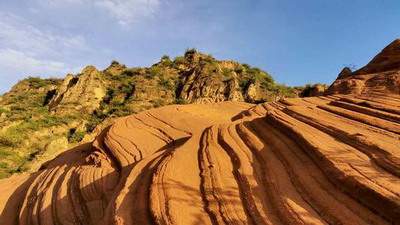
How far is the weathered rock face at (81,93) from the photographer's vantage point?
47541 millimetres

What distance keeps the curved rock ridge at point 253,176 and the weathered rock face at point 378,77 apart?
0.60 m

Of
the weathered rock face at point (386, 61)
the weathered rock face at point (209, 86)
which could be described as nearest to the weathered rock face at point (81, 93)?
the weathered rock face at point (209, 86)

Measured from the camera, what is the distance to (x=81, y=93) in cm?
4944

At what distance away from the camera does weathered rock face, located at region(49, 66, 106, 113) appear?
47.5 metres

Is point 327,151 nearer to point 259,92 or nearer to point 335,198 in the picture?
point 335,198

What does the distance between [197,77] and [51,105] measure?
17.1m

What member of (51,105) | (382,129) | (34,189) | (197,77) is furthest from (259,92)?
(382,129)

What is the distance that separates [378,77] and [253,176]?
668 cm

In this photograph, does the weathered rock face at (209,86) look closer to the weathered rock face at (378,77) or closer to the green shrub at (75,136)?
the green shrub at (75,136)

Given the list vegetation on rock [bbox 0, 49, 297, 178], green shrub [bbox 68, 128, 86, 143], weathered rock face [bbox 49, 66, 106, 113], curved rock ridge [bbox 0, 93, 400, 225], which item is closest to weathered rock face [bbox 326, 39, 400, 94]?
curved rock ridge [bbox 0, 93, 400, 225]

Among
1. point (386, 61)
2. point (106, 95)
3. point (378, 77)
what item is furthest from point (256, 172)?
point (106, 95)

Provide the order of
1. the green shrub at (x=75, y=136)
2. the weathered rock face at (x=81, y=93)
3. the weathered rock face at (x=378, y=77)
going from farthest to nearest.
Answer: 1. the weathered rock face at (x=81, y=93)
2. the green shrub at (x=75, y=136)
3. the weathered rock face at (x=378, y=77)

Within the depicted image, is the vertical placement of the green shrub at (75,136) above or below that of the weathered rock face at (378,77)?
below

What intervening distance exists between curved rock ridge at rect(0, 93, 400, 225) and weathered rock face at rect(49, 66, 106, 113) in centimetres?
3420
